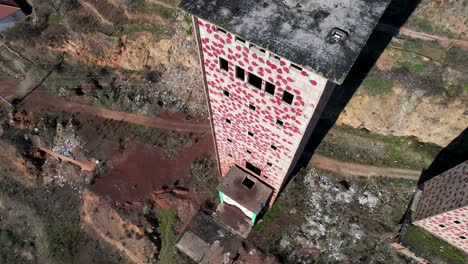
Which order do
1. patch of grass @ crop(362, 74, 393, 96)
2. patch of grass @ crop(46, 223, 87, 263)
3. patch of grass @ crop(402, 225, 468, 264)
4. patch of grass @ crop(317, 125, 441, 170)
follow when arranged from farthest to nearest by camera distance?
patch of grass @ crop(46, 223, 87, 263), patch of grass @ crop(317, 125, 441, 170), patch of grass @ crop(362, 74, 393, 96), patch of grass @ crop(402, 225, 468, 264)

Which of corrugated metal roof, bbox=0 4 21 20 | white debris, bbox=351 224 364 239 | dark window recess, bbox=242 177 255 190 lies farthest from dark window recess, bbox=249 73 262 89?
corrugated metal roof, bbox=0 4 21 20

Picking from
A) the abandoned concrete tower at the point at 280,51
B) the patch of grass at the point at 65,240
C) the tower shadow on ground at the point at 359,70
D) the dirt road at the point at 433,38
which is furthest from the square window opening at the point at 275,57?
the patch of grass at the point at 65,240

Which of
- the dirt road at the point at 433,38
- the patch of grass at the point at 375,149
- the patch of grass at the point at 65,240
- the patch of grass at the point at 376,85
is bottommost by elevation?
the patch of grass at the point at 65,240

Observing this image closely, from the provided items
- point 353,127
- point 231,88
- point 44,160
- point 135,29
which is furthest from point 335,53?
point 44,160

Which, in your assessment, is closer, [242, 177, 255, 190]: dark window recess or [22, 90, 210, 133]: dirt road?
[242, 177, 255, 190]: dark window recess

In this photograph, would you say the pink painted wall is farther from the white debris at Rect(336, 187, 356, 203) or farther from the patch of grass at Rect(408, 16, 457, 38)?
the patch of grass at Rect(408, 16, 457, 38)

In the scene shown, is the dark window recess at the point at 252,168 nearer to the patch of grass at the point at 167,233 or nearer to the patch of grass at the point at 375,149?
the patch of grass at the point at 375,149
